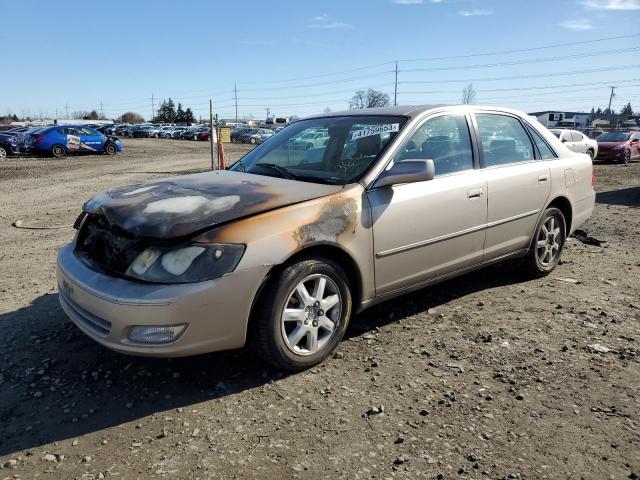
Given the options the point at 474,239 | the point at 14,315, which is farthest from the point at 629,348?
the point at 14,315

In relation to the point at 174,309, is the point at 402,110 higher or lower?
higher

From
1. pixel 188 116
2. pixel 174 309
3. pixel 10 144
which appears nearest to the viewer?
pixel 174 309

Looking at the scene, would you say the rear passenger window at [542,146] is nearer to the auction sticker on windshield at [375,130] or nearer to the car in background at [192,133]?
the auction sticker on windshield at [375,130]

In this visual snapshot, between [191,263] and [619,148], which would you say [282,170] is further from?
[619,148]

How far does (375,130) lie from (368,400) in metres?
2.03

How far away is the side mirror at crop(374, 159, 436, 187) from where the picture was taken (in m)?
3.45

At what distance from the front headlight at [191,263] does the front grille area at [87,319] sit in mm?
352

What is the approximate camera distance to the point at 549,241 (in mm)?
5109

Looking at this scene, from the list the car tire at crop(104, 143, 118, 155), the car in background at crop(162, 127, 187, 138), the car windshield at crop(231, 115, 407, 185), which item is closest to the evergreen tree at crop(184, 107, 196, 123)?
the car in background at crop(162, 127, 187, 138)

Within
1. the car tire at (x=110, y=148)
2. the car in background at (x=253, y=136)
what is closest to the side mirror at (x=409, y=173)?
the car tire at (x=110, y=148)

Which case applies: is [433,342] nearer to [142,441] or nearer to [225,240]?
[225,240]

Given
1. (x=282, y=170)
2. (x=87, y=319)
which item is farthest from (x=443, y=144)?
(x=87, y=319)

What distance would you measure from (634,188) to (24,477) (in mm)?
13732

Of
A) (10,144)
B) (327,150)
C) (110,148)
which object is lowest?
(110,148)
